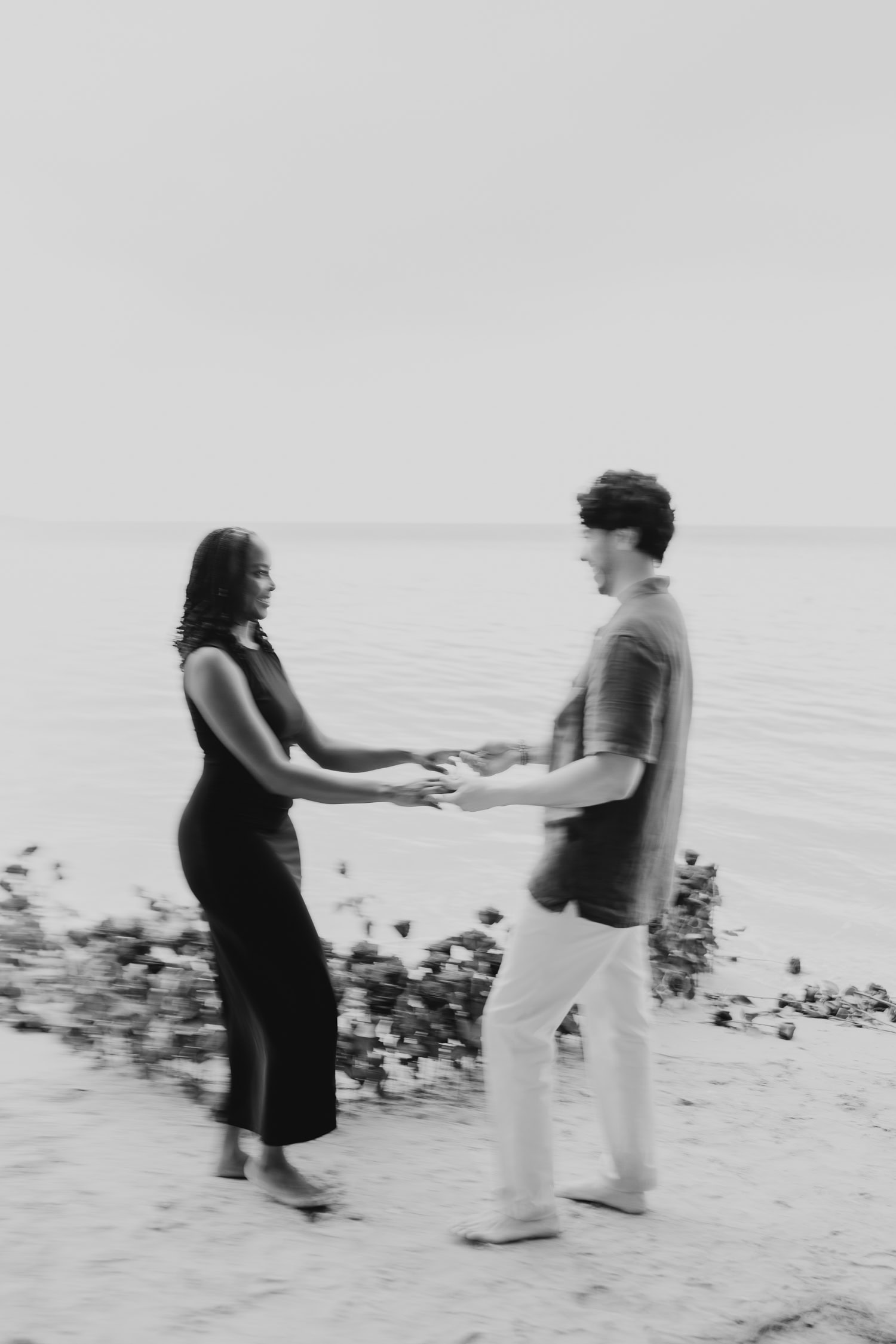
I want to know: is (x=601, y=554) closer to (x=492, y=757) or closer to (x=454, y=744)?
(x=492, y=757)

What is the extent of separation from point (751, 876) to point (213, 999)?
698cm

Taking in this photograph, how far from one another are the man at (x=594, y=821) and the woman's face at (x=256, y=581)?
84cm

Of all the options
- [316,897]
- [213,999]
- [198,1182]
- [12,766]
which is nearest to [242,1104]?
[198,1182]

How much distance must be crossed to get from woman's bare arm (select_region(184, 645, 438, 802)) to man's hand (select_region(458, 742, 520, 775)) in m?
1.01

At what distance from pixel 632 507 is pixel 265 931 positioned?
1.66m

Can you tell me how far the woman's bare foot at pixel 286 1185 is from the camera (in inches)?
130

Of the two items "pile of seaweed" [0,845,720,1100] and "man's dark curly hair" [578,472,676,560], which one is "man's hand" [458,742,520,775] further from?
"man's dark curly hair" [578,472,676,560]

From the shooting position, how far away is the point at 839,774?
14.6 meters

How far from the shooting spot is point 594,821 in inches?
126

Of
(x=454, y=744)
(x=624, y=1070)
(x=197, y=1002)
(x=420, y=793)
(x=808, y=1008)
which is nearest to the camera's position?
(x=624, y=1070)

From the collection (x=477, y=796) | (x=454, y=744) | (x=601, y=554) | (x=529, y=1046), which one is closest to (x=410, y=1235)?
(x=529, y=1046)

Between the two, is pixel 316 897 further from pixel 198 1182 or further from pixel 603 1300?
pixel 603 1300

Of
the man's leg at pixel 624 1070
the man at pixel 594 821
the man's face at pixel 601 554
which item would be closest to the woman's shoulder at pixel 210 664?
the man at pixel 594 821

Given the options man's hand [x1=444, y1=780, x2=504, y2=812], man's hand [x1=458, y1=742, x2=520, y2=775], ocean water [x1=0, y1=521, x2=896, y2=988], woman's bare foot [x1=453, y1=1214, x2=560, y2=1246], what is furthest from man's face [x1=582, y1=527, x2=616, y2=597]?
ocean water [x1=0, y1=521, x2=896, y2=988]
